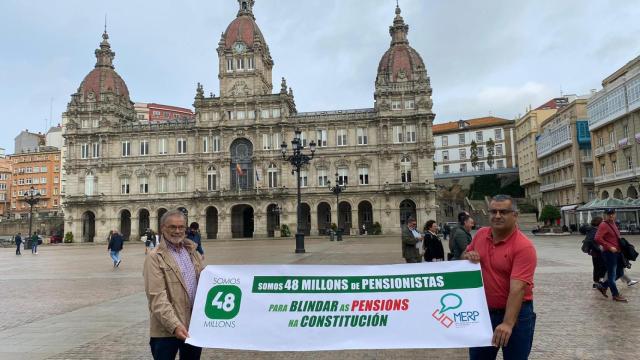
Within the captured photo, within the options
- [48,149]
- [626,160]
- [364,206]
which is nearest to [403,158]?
[364,206]

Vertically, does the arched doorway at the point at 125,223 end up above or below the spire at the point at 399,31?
below

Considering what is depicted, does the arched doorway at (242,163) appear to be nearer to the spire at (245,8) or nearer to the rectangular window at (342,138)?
the rectangular window at (342,138)

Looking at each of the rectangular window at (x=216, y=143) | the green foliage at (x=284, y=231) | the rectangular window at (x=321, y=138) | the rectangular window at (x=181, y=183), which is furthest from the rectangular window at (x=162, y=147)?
the rectangular window at (x=321, y=138)

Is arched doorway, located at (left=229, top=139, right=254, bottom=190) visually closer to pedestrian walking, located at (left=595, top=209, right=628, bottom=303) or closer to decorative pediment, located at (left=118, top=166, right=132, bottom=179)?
decorative pediment, located at (left=118, top=166, right=132, bottom=179)

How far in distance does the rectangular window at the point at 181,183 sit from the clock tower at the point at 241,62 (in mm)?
11261

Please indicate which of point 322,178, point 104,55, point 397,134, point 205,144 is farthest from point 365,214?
point 104,55

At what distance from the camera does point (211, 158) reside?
2425 inches

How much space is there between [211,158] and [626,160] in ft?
146

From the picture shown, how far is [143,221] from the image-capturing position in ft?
211

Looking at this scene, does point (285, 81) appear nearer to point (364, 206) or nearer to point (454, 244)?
point (364, 206)

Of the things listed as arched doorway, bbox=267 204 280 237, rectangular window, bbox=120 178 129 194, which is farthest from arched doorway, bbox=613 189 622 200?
rectangular window, bbox=120 178 129 194

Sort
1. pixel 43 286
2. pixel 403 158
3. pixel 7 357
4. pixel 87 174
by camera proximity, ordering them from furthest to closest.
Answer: pixel 87 174 < pixel 403 158 < pixel 43 286 < pixel 7 357

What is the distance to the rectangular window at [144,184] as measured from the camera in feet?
207

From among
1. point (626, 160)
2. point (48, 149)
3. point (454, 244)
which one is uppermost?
point (48, 149)
